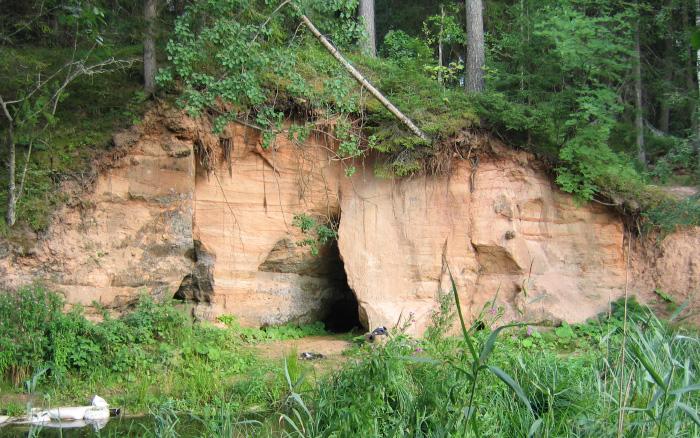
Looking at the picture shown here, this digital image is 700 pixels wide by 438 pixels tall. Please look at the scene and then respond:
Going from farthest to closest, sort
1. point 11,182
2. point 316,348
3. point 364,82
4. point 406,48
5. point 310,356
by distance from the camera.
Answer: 1. point 406,48
2. point 316,348
3. point 364,82
4. point 310,356
5. point 11,182

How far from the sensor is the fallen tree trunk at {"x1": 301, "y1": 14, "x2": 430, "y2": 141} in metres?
8.70

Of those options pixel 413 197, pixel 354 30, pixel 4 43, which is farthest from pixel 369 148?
pixel 4 43

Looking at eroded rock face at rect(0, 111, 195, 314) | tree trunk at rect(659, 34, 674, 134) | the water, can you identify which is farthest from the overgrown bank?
tree trunk at rect(659, 34, 674, 134)

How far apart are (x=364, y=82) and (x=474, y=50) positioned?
14.4 feet

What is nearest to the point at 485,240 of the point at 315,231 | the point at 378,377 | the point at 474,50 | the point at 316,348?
the point at 315,231

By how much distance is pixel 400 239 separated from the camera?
10516mm

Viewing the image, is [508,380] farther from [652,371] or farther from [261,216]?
[261,216]

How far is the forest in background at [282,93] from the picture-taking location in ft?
27.5

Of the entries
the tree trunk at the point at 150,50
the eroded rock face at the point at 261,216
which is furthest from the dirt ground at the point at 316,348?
the tree trunk at the point at 150,50

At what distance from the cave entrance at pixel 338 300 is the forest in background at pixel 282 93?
5.41 ft

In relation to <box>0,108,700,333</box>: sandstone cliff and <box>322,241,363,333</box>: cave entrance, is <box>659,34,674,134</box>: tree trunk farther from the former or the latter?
<box>322,241,363,333</box>: cave entrance

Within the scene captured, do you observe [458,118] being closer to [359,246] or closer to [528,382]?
[359,246]

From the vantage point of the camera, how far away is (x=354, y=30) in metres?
8.66

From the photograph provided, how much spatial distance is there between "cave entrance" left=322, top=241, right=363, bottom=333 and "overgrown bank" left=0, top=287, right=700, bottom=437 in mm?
1074
